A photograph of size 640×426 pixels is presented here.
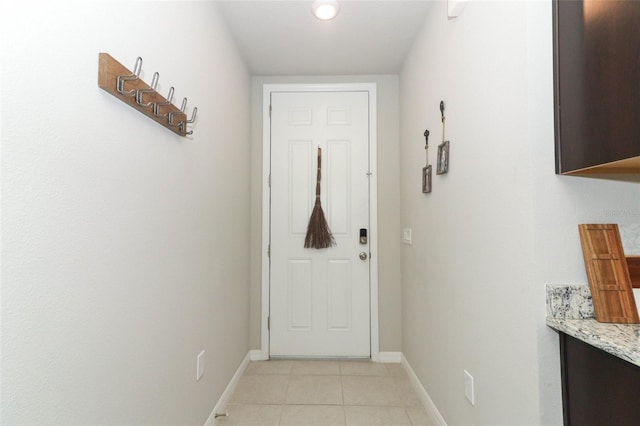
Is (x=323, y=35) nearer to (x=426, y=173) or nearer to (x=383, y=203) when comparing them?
(x=426, y=173)

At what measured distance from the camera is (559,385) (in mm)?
1107

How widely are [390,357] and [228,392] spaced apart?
137 cm

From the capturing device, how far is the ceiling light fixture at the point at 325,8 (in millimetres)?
1894

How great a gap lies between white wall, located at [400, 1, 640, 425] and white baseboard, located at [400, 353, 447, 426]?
2.4 inches

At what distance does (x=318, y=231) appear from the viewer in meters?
2.87

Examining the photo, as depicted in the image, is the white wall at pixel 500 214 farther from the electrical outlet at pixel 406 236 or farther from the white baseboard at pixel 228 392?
the white baseboard at pixel 228 392

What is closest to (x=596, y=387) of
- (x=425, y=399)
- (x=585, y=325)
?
(x=585, y=325)

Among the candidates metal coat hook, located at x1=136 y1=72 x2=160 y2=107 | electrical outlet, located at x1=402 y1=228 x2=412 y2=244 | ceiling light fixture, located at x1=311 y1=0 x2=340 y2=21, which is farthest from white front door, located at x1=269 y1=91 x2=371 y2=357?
metal coat hook, located at x1=136 y1=72 x2=160 y2=107

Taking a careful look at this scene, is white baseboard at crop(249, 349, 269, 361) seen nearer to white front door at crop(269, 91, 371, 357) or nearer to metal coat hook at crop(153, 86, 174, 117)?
white front door at crop(269, 91, 371, 357)

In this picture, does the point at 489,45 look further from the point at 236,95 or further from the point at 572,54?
the point at 236,95

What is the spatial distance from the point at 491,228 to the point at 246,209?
6.39ft

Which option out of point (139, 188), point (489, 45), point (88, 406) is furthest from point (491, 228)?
point (88, 406)

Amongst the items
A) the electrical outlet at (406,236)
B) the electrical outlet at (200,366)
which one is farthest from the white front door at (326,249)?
the electrical outlet at (200,366)

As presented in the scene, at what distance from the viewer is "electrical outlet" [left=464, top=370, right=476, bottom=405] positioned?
1.52 meters
